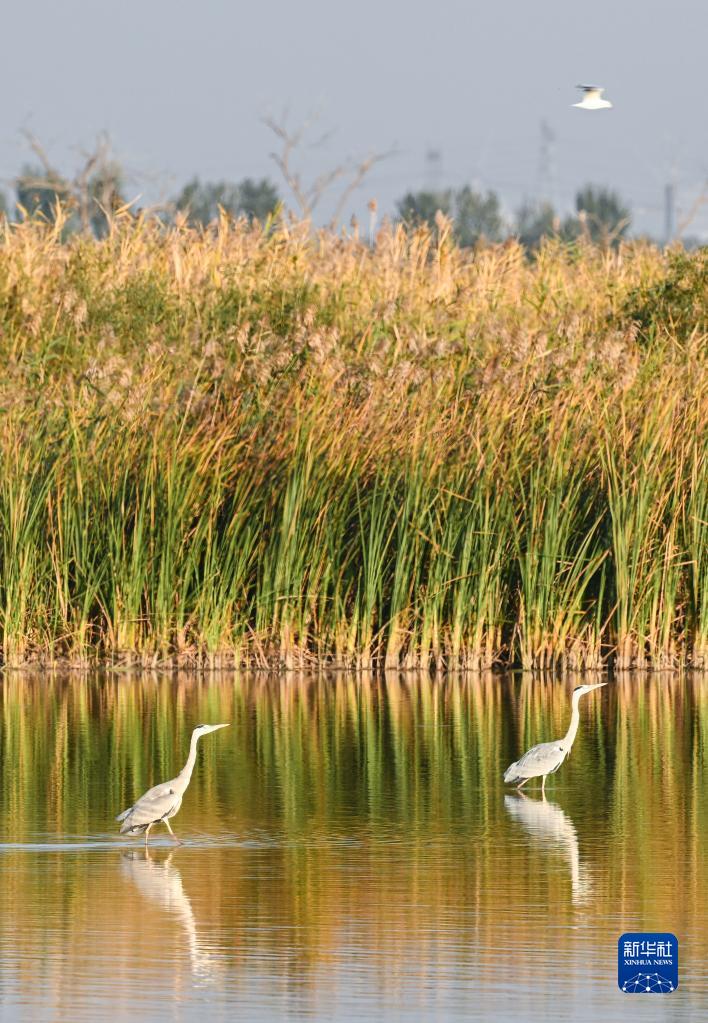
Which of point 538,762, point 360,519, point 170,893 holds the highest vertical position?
point 360,519

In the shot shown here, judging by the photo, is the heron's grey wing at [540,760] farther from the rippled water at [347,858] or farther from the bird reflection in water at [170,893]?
the bird reflection in water at [170,893]

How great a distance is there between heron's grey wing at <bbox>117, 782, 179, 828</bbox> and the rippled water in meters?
0.11

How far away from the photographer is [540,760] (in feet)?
29.3

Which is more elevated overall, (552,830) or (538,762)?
(538,762)

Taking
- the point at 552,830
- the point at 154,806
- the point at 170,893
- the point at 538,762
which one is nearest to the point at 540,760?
the point at 538,762

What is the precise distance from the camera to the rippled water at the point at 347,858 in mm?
5422

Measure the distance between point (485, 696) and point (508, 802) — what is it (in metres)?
3.62

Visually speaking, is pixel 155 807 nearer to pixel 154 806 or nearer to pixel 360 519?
pixel 154 806

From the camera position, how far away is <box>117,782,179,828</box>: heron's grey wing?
7637 millimetres

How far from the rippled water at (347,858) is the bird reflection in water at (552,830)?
0.02 m

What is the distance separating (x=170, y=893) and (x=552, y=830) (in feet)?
6.47

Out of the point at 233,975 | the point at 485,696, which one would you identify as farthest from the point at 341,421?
the point at 233,975

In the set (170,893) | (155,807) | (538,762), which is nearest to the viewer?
(170,893)

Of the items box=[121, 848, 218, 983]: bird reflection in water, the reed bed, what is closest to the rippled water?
box=[121, 848, 218, 983]: bird reflection in water
